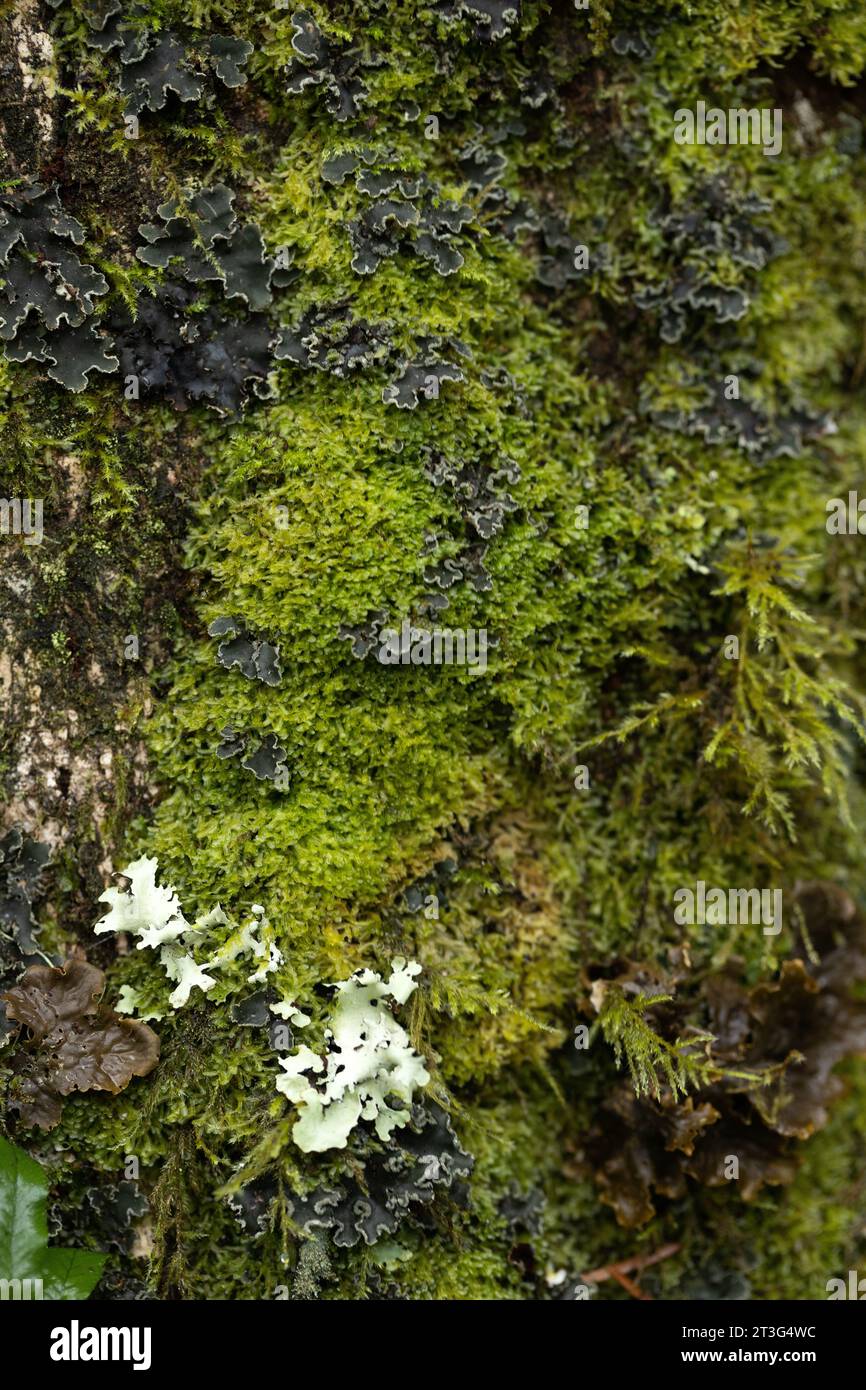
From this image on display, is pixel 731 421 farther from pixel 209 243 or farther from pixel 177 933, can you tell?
pixel 177 933

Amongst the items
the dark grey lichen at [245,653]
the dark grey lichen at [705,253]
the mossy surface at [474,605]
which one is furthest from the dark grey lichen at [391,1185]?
the dark grey lichen at [705,253]

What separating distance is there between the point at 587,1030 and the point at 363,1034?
812 mm

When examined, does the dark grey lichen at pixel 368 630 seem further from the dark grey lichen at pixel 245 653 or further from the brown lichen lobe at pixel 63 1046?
the brown lichen lobe at pixel 63 1046

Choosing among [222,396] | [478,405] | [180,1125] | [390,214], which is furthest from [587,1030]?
[390,214]

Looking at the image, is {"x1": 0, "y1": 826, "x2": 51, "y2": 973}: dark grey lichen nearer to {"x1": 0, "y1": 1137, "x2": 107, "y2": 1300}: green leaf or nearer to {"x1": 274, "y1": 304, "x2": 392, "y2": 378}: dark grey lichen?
{"x1": 0, "y1": 1137, "x2": 107, "y2": 1300}: green leaf

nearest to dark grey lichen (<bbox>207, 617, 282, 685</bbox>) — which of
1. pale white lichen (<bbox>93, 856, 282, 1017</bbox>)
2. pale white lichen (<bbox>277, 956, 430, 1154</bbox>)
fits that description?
pale white lichen (<bbox>93, 856, 282, 1017</bbox>)

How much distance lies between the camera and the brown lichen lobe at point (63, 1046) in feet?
8.86

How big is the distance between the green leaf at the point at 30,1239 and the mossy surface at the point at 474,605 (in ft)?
0.67

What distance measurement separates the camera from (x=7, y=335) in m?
2.72

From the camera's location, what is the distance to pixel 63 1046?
2.71 metres

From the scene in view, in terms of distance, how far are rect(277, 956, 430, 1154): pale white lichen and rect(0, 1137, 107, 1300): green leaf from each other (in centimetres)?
64

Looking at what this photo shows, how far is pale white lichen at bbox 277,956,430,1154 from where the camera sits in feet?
8.81
